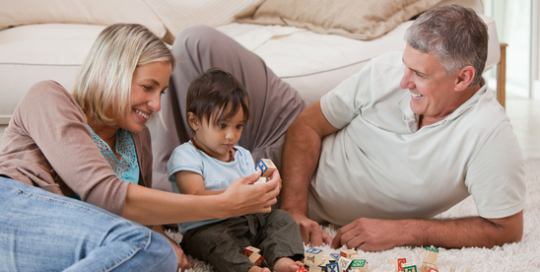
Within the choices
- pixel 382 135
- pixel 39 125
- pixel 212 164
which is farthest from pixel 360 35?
pixel 39 125

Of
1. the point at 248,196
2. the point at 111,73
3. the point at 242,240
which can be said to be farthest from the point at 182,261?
the point at 111,73

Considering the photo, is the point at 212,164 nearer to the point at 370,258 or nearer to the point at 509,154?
the point at 370,258

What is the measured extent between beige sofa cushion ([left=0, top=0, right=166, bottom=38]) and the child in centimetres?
116

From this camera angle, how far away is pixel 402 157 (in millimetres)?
1397

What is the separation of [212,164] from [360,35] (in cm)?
117

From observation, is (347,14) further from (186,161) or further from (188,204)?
(188,204)

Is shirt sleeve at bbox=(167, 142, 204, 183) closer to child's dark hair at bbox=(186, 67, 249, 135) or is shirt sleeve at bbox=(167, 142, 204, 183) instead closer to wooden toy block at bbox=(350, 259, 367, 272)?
child's dark hair at bbox=(186, 67, 249, 135)

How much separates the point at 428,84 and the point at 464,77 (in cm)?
10

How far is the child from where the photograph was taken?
122 centimetres

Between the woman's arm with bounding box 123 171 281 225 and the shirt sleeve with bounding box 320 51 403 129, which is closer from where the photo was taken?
the woman's arm with bounding box 123 171 281 225

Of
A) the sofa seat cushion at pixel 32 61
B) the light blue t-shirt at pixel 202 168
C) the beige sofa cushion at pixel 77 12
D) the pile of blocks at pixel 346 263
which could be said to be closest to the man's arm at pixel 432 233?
the pile of blocks at pixel 346 263

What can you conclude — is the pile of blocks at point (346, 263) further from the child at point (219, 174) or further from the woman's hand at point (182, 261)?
the woman's hand at point (182, 261)

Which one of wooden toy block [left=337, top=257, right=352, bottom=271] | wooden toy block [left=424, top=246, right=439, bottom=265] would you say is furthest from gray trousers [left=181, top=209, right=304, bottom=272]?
wooden toy block [left=424, top=246, right=439, bottom=265]

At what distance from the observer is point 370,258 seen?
1308 mm
